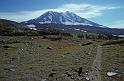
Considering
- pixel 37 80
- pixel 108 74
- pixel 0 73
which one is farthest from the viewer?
pixel 0 73

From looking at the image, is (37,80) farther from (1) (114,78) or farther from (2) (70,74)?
(1) (114,78)

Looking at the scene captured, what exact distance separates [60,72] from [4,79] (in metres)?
6.00

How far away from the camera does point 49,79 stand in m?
21.7

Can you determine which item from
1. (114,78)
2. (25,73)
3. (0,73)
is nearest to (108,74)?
(114,78)

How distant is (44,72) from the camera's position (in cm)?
2531

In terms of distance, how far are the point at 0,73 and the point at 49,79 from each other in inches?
235

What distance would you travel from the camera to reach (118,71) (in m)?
24.7

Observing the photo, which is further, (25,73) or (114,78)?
(25,73)

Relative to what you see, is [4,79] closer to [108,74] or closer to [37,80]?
[37,80]

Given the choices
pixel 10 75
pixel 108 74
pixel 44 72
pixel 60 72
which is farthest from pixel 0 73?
pixel 108 74

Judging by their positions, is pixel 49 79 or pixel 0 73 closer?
pixel 49 79

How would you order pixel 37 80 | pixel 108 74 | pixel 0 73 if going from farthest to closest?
pixel 0 73, pixel 108 74, pixel 37 80

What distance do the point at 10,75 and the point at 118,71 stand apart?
1081cm

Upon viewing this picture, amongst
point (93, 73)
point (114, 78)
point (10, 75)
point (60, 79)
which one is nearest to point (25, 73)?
point (10, 75)
